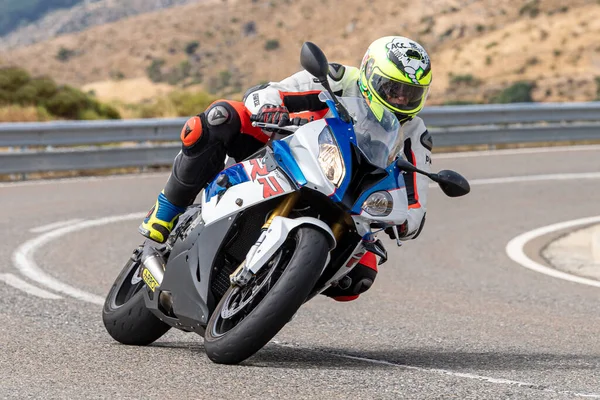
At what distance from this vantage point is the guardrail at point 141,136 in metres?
16.4

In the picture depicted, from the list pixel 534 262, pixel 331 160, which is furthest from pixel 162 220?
pixel 534 262

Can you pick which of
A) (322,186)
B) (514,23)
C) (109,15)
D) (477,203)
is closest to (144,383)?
(322,186)

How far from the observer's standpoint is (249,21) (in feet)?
338

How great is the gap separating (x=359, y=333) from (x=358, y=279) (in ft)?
4.14

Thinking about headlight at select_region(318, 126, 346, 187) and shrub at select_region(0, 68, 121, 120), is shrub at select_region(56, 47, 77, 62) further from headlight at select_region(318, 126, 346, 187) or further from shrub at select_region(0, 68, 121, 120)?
headlight at select_region(318, 126, 346, 187)

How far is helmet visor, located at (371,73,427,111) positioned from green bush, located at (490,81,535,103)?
5071 cm

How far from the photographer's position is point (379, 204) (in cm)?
548

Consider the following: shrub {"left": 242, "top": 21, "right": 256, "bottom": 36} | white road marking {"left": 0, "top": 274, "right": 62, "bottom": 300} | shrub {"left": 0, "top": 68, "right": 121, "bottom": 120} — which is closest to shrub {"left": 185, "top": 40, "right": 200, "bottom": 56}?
shrub {"left": 242, "top": 21, "right": 256, "bottom": 36}

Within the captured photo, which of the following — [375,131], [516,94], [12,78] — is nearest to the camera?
[375,131]

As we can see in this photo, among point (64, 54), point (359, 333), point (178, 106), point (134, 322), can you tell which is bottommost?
point (64, 54)

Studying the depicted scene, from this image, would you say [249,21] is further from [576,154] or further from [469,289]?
[469,289]

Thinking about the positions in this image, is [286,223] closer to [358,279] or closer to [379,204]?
[379,204]

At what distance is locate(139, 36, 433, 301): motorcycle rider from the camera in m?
5.73

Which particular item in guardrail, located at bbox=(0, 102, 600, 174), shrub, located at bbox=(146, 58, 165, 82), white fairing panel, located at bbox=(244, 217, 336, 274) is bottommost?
shrub, located at bbox=(146, 58, 165, 82)
